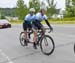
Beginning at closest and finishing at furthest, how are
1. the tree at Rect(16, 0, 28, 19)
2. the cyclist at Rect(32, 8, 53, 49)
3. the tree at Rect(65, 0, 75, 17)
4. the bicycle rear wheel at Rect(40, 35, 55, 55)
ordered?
the bicycle rear wheel at Rect(40, 35, 55, 55) < the cyclist at Rect(32, 8, 53, 49) < the tree at Rect(65, 0, 75, 17) < the tree at Rect(16, 0, 28, 19)

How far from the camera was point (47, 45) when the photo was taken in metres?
12.0

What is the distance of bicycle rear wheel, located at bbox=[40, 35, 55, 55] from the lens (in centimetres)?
1189

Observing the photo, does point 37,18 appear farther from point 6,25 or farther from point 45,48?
point 6,25

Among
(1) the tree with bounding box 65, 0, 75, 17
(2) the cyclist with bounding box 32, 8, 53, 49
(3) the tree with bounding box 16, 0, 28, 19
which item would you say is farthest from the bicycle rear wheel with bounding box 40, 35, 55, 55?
(3) the tree with bounding box 16, 0, 28, 19

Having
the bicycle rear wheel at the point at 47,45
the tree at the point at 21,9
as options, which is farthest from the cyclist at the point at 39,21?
the tree at the point at 21,9

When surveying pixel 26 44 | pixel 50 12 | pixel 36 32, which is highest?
pixel 36 32

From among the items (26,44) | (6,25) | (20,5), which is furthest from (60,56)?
(20,5)

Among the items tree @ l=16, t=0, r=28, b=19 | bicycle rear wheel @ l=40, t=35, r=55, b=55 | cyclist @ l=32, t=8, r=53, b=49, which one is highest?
cyclist @ l=32, t=8, r=53, b=49

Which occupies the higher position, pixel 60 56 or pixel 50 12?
pixel 60 56

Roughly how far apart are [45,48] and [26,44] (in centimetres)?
306

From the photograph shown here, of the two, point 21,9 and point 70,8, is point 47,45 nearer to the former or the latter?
point 70,8

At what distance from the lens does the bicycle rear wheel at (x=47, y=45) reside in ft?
39.0

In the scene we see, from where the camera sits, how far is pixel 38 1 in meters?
81.9

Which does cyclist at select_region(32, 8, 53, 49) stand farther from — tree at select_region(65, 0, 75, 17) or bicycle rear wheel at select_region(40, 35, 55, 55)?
tree at select_region(65, 0, 75, 17)
